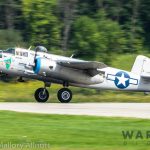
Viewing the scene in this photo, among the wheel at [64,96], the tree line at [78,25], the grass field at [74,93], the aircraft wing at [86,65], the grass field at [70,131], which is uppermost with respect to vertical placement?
the tree line at [78,25]

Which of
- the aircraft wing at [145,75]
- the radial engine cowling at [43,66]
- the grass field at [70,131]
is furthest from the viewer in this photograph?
the aircraft wing at [145,75]

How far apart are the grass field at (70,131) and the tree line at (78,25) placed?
1882cm

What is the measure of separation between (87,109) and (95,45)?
17921 mm

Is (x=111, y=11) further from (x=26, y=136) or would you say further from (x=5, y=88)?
(x=26, y=136)

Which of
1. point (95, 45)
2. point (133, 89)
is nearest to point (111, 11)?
point (95, 45)

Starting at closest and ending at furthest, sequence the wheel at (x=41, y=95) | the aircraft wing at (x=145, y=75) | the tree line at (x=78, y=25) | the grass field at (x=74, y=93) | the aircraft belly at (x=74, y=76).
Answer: the aircraft belly at (x=74, y=76), the wheel at (x=41, y=95), the aircraft wing at (x=145, y=75), the grass field at (x=74, y=93), the tree line at (x=78, y=25)

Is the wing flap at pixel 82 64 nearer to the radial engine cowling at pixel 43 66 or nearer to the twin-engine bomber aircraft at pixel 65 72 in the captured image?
the twin-engine bomber aircraft at pixel 65 72

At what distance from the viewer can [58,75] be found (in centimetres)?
2597

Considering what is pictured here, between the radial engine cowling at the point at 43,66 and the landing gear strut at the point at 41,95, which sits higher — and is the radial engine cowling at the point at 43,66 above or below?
above

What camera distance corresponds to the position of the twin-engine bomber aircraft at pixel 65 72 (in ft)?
84.1

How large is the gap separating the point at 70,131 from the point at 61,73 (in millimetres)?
11415

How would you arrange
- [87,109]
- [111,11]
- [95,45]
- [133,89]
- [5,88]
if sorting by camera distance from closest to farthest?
[87,109] < [133,89] < [5,88] < [95,45] < [111,11]

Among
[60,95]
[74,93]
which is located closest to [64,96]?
[60,95]

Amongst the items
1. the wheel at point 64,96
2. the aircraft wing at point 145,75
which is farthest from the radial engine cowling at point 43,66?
the aircraft wing at point 145,75
